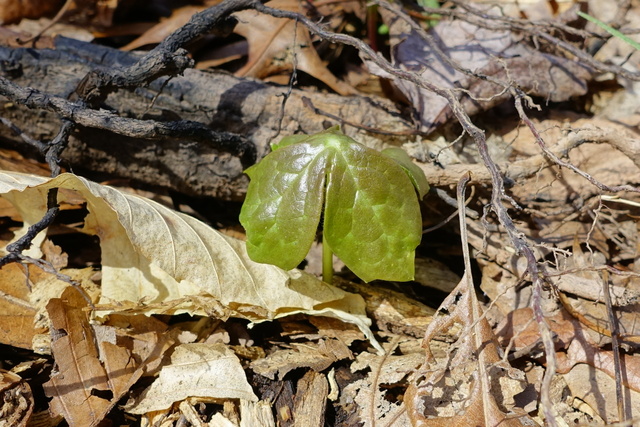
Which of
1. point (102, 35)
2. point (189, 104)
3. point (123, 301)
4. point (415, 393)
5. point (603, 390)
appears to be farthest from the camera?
point (102, 35)

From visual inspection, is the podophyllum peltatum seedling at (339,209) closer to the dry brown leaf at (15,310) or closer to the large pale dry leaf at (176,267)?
the large pale dry leaf at (176,267)

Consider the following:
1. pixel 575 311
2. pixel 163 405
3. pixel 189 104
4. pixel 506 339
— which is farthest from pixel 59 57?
pixel 575 311

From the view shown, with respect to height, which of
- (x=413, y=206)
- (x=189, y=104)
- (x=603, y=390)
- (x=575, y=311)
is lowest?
(x=603, y=390)

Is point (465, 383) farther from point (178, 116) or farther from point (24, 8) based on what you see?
point (24, 8)

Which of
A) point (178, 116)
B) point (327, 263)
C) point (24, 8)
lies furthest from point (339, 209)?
point (24, 8)

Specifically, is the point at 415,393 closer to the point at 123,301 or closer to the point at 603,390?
the point at 603,390

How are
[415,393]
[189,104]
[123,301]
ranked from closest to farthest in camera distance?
[415,393], [123,301], [189,104]

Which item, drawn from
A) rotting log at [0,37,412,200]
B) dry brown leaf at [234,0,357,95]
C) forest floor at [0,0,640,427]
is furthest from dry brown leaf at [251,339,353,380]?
dry brown leaf at [234,0,357,95]
